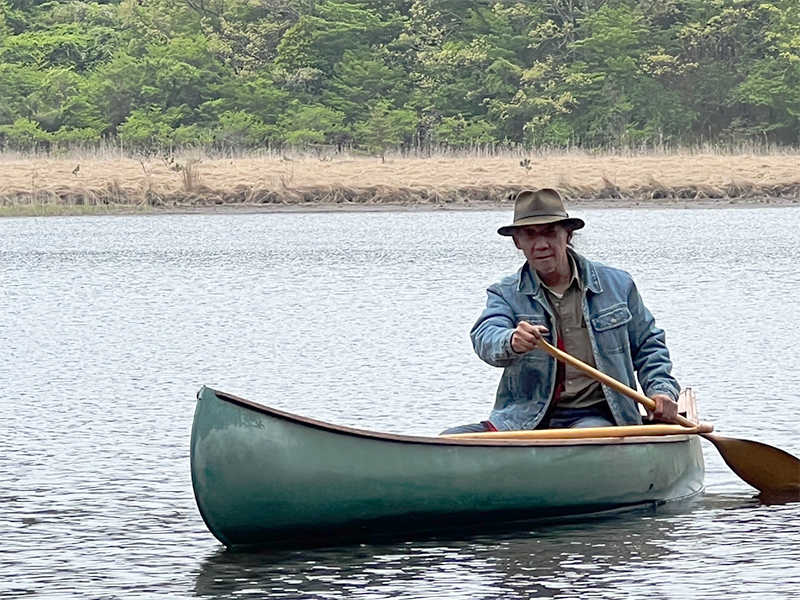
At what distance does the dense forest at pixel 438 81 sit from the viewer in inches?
1969

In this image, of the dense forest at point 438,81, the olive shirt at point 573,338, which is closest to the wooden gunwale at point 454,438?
the olive shirt at point 573,338

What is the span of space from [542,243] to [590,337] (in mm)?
490

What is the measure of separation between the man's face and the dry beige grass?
29503 millimetres

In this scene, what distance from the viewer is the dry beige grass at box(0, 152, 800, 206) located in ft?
121

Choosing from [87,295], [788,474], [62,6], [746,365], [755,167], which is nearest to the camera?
[788,474]

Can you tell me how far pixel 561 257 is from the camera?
24.4 ft

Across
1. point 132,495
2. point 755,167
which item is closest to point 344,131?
point 755,167

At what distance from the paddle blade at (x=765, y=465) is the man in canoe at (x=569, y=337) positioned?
875 mm

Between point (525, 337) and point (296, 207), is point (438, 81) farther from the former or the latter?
point (525, 337)

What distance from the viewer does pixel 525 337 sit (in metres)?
6.93

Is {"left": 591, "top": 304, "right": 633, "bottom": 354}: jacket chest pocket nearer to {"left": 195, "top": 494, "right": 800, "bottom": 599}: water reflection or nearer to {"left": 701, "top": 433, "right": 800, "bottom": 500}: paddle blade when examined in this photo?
{"left": 195, "top": 494, "right": 800, "bottom": 599}: water reflection

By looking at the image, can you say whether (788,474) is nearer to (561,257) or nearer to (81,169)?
(561,257)

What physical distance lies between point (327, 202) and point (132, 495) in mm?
29938

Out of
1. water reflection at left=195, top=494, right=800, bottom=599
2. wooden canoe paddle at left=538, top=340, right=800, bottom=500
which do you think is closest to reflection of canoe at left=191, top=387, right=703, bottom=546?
water reflection at left=195, top=494, right=800, bottom=599
